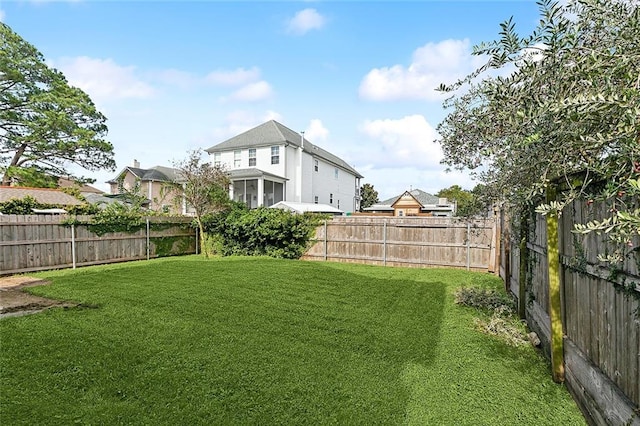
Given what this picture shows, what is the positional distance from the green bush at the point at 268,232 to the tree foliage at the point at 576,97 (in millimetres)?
9807

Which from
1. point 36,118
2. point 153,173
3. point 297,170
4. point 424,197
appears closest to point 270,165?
point 297,170

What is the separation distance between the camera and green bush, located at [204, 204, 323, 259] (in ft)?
40.0

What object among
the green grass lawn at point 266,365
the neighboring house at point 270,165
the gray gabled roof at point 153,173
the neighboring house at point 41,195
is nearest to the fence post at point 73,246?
the neighboring house at point 41,195

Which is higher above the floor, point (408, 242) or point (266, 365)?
point (408, 242)

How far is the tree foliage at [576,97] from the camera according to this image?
1429 mm

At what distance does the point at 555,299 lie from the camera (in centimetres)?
327

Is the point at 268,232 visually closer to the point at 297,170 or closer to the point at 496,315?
the point at 496,315

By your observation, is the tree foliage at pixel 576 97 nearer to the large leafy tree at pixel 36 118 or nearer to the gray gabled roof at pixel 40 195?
the gray gabled roof at pixel 40 195

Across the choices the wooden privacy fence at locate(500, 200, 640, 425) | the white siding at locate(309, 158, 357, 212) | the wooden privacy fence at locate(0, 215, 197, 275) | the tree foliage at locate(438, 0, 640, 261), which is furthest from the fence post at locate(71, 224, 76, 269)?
the white siding at locate(309, 158, 357, 212)

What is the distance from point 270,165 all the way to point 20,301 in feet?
51.2

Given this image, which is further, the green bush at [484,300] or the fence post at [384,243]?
the fence post at [384,243]

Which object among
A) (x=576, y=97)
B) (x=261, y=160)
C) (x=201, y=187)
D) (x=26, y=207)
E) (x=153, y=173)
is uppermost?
(x=261, y=160)

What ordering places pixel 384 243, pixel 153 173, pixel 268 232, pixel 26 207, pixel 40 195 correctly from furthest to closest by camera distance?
pixel 153 173 < pixel 40 195 < pixel 268 232 < pixel 384 243 < pixel 26 207

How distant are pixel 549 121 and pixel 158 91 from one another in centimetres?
1045
